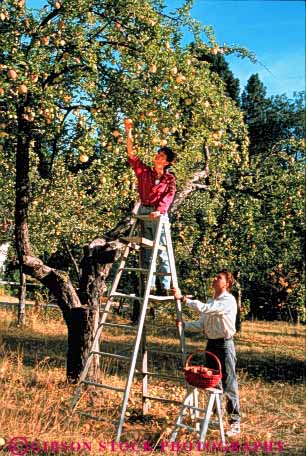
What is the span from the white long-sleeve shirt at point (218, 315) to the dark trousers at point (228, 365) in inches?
4.0

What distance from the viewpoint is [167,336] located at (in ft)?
51.5

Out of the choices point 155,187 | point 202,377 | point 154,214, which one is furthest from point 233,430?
point 155,187

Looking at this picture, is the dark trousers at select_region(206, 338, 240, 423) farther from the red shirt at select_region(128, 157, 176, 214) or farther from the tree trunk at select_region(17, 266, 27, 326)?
the tree trunk at select_region(17, 266, 27, 326)

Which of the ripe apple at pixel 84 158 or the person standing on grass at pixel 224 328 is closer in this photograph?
the person standing on grass at pixel 224 328

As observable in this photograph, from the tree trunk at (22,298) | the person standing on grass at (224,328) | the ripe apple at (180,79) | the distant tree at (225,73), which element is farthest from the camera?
the distant tree at (225,73)

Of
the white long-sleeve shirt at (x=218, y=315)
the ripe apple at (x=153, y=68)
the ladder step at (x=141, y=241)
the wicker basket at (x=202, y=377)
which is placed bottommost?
the wicker basket at (x=202, y=377)

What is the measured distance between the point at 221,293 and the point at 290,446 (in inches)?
65.3

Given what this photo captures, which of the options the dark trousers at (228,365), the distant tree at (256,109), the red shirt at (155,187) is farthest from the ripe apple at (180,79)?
the distant tree at (256,109)

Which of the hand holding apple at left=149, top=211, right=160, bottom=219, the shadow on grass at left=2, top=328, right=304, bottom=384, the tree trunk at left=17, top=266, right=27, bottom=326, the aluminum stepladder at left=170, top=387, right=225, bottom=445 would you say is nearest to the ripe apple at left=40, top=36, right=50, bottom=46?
the hand holding apple at left=149, top=211, right=160, bottom=219

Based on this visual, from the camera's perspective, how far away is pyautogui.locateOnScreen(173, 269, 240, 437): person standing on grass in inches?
215

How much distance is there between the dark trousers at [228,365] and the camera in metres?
5.65

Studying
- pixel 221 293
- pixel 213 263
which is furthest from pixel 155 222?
pixel 213 263

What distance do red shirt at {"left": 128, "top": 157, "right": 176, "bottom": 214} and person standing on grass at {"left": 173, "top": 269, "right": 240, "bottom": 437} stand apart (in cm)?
88

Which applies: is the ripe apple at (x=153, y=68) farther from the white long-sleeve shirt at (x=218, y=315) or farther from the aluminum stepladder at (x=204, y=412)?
the aluminum stepladder at (x=204, y=412)
